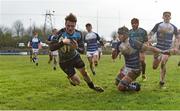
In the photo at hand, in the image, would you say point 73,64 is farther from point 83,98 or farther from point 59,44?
point 83,98

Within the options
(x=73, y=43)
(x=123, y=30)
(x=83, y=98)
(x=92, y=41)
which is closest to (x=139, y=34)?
(x=123, y=30)

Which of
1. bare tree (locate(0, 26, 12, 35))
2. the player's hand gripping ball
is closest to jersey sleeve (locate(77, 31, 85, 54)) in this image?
the player's hand gripping ball

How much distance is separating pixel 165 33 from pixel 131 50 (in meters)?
2.08

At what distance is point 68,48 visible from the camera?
1195 centimetres

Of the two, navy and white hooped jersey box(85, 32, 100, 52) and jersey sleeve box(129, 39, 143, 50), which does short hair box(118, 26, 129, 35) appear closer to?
jersey sleeve box(129, 39, 143, 50)

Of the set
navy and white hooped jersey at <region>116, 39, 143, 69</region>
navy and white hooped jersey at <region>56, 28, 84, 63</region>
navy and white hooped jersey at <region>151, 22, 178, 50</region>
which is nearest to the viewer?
navy and white hooped jersey at <region>56, 28, 84, 63</region>

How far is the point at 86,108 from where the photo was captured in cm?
998

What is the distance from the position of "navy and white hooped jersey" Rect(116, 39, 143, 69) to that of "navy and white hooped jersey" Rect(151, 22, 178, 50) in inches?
70.8

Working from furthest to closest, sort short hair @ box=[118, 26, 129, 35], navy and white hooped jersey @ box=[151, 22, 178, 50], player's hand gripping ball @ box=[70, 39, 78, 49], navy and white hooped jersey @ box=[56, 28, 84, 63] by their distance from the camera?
navy and white hooped jersey @ box=[151, 22, 178, 50] < short hair @ box=[118, 26, 129, 35] < navy and white hooped jersey @ box=[56, 28, 84, 63] < player's hand gripping ball @ box=[70, 39, 78, 49]

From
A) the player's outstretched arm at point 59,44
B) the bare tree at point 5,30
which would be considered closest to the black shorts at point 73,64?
the player's outstretched arm at point 59,44

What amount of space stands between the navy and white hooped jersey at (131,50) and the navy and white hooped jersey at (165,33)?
180 centimetres

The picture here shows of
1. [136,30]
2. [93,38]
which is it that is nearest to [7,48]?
[93,38]

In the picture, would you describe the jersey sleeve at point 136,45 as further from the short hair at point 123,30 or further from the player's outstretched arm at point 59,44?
the player's outstretched arm at point 59,44

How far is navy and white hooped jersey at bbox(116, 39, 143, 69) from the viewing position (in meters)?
12.7
